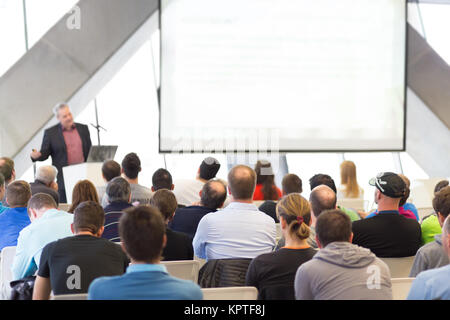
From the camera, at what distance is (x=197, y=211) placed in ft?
13.5

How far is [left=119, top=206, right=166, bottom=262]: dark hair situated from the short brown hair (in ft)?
6.98

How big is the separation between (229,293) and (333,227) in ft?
1.81

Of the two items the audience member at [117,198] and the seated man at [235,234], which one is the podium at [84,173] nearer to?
the audience member at [117,198]

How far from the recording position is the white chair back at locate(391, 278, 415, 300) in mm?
2658

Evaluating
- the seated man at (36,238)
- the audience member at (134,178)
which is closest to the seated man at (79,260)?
the seated man at (36,238)

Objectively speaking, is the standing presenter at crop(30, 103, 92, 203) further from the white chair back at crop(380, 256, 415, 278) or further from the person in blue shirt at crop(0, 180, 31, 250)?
the white chair back at crop(380, 256, 415, 278)

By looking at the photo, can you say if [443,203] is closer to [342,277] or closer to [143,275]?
[342,277]

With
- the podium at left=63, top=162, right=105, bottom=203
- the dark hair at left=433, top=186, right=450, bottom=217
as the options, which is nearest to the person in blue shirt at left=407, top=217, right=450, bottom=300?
the dark hair at left=433, top=186, right=450, bottom=217

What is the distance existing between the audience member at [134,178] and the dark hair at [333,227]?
8.66 ft

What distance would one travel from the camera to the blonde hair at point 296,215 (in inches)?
112

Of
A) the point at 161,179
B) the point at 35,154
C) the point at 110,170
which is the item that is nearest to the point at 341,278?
the point at 161,179
